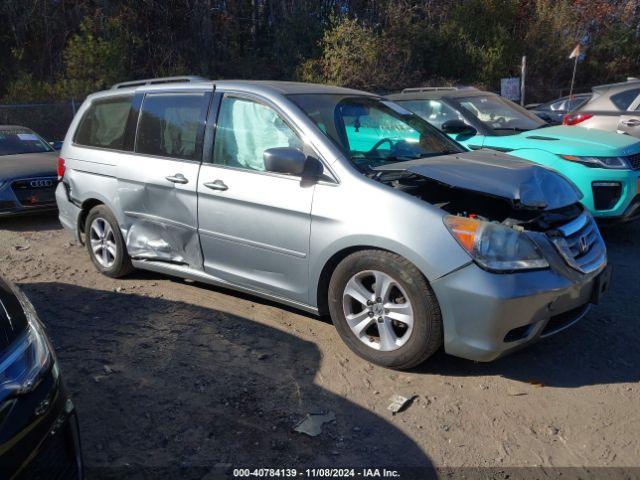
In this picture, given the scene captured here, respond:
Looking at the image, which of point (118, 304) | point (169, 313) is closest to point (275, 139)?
point (169, 313)

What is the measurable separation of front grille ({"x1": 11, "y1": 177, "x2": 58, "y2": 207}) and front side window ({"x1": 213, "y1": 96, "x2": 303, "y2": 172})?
443cm

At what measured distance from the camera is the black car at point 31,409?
6.79 ft

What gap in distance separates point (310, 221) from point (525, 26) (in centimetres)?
2178

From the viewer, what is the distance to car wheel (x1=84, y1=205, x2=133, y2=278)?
5.25 m

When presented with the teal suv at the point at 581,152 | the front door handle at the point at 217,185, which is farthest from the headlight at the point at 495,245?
the teal suv at the point at 581,152

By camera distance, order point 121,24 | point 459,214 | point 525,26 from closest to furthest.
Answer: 1. point 459,214
2. point 121,24
3. point 525,26

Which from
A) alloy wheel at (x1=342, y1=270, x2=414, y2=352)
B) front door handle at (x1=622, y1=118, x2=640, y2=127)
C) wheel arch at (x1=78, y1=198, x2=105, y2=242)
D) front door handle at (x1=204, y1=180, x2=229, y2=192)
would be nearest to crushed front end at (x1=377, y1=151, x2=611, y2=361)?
alloy wheel at (x1=342, y1=270, x2=414, y2=352)

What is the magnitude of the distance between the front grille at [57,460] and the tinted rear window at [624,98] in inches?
308

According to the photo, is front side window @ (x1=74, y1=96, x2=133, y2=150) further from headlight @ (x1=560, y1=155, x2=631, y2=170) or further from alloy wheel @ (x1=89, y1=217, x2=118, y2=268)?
headlight @ (x1=560, y1=155, x2=631, y2=170)

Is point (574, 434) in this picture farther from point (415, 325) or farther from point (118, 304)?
point (118, 304)

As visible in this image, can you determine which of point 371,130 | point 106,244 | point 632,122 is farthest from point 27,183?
point 632,122

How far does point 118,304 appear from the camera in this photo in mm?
4848

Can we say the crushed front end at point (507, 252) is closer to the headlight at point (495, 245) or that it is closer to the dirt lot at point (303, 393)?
the headlight at point (495, 245)

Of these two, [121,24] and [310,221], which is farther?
Answer: [121,24]
